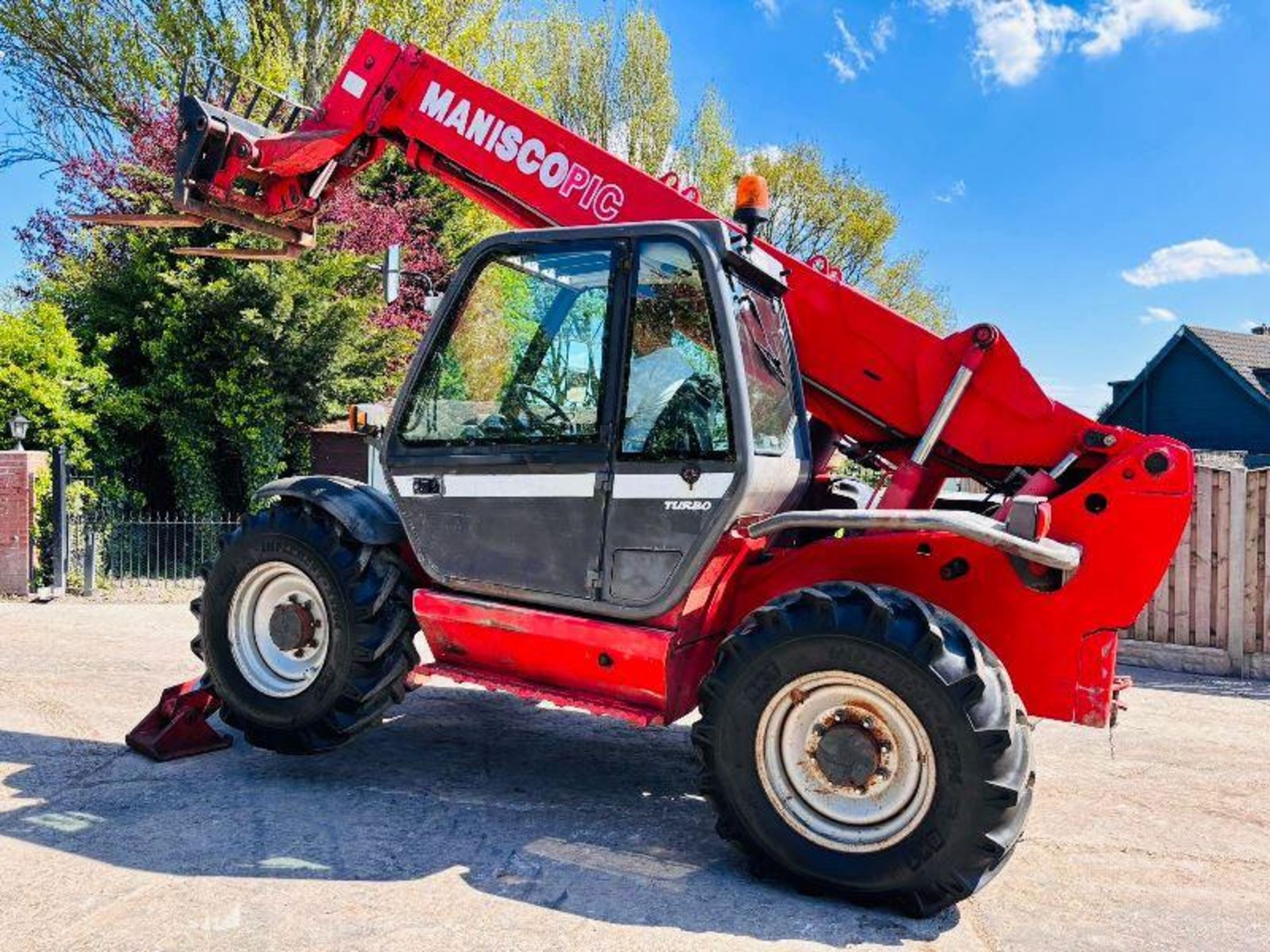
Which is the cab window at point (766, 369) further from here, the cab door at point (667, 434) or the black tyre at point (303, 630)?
the black tyre at point (303, 630)

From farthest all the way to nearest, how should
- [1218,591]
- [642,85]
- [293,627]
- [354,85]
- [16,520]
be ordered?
[642,85] < [16,520] < [1218,591] < [354,85] < [293,627]

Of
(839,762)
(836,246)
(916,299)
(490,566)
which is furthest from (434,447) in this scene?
(916,299)

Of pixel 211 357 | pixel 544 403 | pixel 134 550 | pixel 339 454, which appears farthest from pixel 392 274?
pixel 339 454

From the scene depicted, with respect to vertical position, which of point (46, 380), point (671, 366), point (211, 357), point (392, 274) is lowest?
point (671, 366)

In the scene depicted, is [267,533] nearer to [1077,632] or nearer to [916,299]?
[1077,632]

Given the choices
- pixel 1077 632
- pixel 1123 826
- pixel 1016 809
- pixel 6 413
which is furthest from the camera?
pixel 6 413

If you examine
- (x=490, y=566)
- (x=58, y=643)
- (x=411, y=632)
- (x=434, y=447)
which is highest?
(x=434, y=447)

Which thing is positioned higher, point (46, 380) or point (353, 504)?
point (46, 380)

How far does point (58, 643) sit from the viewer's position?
→ 7.57 meters

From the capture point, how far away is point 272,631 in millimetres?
4438

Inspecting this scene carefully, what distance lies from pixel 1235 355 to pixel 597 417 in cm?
3020

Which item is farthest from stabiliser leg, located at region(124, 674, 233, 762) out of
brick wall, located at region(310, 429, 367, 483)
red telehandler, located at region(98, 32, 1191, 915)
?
brick wall, located at region(310, 429, 367, 483)

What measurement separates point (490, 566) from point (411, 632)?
1.92 ft

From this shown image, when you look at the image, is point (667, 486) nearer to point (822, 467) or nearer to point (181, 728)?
point (822, 467)
